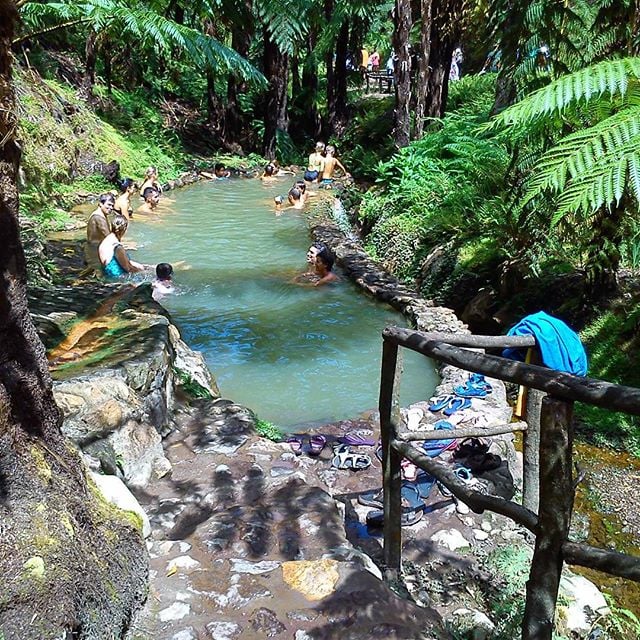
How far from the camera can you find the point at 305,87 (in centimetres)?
2394

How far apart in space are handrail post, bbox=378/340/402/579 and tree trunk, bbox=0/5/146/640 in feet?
4.28

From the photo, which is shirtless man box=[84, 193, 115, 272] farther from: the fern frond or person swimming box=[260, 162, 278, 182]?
person swimming box=[260, 162, 278, 182]

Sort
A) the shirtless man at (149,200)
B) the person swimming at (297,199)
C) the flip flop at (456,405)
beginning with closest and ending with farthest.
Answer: the flip flop at (456,405)
the shirtless man at (149,200)
the person swimming at (297,199)

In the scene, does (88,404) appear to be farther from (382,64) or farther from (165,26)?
(382,64)

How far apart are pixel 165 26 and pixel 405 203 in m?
4.73

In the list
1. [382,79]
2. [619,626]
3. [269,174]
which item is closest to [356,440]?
[619,626]

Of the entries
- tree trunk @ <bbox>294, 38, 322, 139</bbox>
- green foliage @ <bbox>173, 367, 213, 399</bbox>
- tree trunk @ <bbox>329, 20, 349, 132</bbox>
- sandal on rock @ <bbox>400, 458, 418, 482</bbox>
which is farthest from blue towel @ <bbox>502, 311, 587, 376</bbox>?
tree trunk @ <bbox>294, 38, 322, 139</bbox>

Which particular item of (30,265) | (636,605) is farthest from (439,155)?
(636,605)

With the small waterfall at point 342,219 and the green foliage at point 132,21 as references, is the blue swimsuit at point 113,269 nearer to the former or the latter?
the green foliage at point 132,21

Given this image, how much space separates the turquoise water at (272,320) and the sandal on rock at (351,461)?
978mm

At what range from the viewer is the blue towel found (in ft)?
10.2

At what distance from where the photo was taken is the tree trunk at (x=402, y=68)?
11.0m

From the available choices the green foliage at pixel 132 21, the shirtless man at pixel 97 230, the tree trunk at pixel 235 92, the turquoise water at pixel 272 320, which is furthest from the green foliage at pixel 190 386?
the tree trunk at pixel 235 92

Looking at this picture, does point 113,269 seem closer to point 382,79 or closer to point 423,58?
point 423,58
